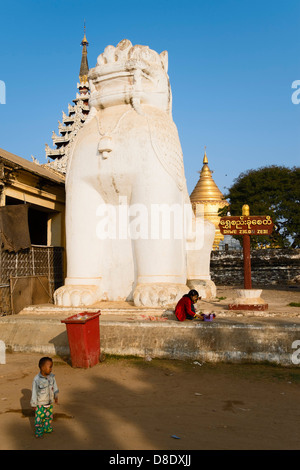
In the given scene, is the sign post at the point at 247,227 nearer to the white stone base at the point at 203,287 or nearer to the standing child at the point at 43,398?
the white stone base at the point at 203,287

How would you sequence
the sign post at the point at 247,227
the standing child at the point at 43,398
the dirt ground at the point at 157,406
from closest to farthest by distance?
the dirt ground at the point at 157,406 → the standing child at the point at 43,398 → the sign post at the point at 247,227

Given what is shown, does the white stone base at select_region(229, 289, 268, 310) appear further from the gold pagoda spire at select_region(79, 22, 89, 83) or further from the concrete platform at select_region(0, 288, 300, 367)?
the gold pagoda spire at select_region(79, 22, 89, 83)

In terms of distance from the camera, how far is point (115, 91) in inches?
321

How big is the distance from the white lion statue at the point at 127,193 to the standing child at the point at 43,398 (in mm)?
3339

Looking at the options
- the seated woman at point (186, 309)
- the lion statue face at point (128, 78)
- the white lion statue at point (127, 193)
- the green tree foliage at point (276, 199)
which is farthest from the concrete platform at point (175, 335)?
the green tree foliage at point (276, 199)

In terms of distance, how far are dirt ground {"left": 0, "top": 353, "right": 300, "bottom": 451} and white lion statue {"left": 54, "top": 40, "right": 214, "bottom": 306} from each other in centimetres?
198

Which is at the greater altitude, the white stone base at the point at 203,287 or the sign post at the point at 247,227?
the sign post at the point at 247,227

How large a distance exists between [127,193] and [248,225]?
7.29ft

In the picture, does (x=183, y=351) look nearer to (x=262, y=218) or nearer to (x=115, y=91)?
(x=262, y=218)

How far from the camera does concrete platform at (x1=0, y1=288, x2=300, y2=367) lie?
5434 millimetres

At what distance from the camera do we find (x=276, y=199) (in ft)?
85.4

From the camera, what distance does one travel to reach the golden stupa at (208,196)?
112 ft
